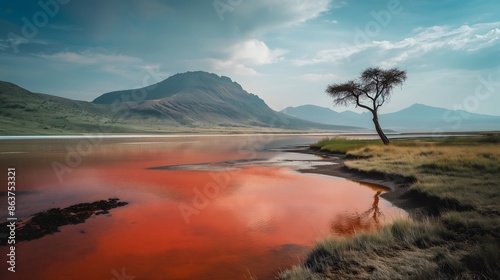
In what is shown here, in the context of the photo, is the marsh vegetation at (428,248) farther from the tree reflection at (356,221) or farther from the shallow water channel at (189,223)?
the tree reflection at (356,221)

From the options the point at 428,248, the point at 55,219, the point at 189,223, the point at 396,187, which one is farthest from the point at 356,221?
the point at 55,219

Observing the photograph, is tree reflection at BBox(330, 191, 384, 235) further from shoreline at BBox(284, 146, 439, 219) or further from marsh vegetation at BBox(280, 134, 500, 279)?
marsh vegetation at BBox(280, 134, 500, 279)


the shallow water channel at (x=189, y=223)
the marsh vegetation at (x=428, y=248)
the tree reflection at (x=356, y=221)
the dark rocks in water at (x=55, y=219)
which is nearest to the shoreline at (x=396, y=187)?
the marsh vegetation at (x=428, y=248)

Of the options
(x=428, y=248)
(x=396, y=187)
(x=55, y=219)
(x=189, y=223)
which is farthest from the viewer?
(x=396, y=187)

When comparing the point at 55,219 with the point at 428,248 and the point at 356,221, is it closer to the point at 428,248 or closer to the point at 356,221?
the point at 356,221

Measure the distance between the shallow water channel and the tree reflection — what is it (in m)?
0.04

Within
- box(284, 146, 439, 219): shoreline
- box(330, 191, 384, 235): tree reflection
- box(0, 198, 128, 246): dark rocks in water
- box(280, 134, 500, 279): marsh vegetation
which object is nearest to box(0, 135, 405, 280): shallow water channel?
box(330, 191, 384, 235): tree reflection

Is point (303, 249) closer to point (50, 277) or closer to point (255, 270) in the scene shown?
point (255, 270)

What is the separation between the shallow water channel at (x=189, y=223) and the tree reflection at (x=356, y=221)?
4cm

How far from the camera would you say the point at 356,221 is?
10.7m

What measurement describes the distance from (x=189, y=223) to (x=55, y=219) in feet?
16.7

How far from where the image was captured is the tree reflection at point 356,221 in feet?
31.9

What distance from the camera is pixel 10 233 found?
9.26m

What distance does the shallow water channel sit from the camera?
7246 millimetres
